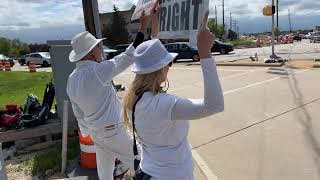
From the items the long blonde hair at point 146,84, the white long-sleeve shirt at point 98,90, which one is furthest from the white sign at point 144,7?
the long blonde hair at point 146,84

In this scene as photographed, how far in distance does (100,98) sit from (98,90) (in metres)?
0.10

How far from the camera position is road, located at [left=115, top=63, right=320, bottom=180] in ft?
20.5

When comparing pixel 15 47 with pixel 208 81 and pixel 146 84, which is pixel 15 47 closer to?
pixel 146 84

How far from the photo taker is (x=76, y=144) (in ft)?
27.3

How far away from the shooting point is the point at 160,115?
117 inches

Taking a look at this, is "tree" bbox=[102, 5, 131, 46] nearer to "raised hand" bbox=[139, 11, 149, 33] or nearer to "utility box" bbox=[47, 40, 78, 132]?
"utility box" bbox=[47, 40, 78, 132]

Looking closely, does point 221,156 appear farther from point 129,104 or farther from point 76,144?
point 129,104

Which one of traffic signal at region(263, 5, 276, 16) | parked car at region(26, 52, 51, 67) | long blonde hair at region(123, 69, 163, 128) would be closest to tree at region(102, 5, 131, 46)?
parked car at region(26, 52, 51, 67)

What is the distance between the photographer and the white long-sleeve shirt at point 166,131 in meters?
2.91

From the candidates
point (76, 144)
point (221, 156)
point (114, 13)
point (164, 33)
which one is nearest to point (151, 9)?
point (164, 33)

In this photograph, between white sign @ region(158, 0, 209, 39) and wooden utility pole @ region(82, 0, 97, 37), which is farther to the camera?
wooden utility pole @ region(82, 0, 97, 37)

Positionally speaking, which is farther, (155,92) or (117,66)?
(117,66)

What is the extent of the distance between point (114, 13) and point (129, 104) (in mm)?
61640

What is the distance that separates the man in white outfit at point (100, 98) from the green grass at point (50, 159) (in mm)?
2536
